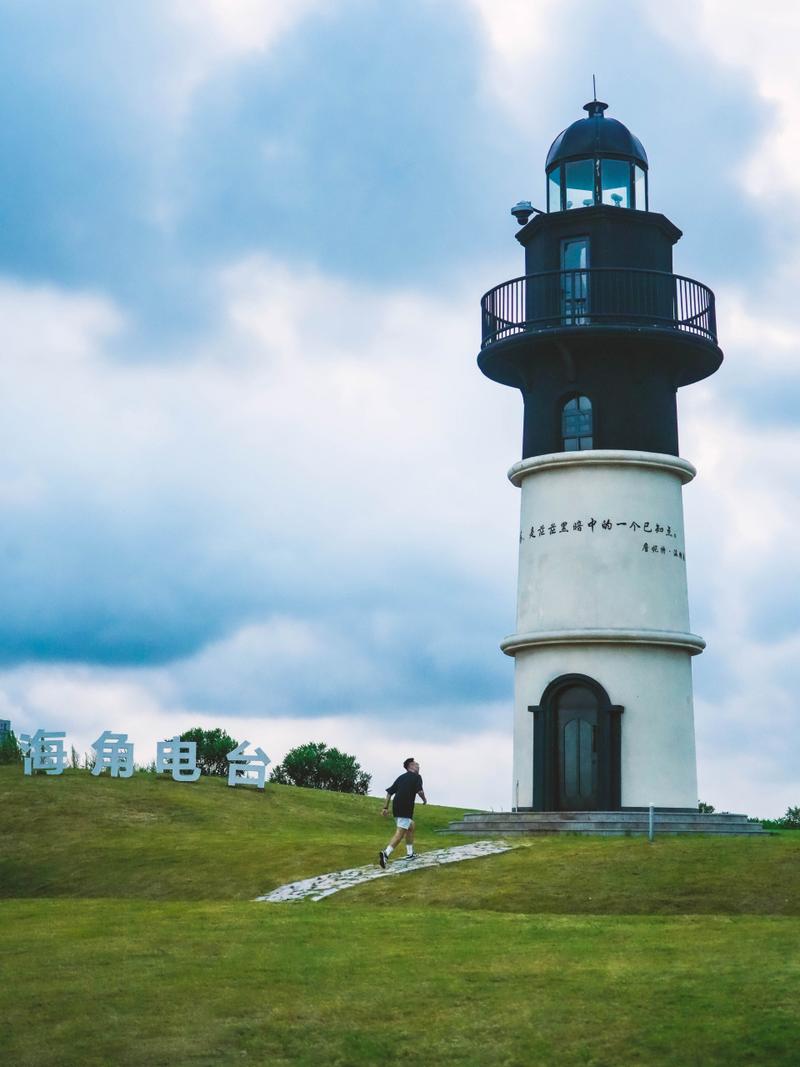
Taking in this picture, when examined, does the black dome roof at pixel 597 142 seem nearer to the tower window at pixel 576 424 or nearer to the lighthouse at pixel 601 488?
the lighthouse at pixel 601 488

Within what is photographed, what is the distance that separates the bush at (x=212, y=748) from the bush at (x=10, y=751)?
339 inches

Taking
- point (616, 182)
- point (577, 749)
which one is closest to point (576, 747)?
point (577, 749)

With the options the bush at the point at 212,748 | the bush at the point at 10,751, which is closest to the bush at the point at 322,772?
the bush at the point at 212,748

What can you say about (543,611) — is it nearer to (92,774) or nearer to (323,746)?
(92,774)

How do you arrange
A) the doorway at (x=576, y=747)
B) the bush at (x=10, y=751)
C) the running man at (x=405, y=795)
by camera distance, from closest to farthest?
1. the running man at (x=405, y=795)
2. the doorway at (x=576, y=747)
3. the bush at (x=10, y=751)

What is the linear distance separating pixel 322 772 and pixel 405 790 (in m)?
27.4

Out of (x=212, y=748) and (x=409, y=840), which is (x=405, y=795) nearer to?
(x=409, y=840)

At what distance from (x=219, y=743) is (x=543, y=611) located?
21682mm

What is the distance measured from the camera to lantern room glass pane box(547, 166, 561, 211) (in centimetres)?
3647

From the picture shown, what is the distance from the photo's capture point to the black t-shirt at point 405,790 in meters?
26.8

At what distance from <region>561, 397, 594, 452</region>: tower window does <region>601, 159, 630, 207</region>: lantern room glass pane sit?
4818mm

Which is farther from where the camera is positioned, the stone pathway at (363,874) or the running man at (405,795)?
the running man at (405,795)

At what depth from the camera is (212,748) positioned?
5316 cm

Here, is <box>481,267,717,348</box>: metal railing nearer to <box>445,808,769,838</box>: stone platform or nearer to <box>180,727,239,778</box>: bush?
<box>445,808,769,838</box>: stone platform
